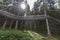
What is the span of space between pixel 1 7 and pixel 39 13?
3.19 m

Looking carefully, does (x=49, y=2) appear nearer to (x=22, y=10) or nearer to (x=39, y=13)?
(x=39, y=13)

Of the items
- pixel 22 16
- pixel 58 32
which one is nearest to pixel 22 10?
pixel 22 16

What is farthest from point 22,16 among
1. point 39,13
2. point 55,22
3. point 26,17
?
point 55,22

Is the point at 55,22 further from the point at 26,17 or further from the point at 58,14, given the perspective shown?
the point at 26,17

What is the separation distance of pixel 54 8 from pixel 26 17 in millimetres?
2795

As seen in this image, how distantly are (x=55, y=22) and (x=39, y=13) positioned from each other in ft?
5.34

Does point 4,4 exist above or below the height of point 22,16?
above

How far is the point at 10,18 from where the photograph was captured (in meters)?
13.0

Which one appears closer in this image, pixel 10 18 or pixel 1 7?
pixel 10 18

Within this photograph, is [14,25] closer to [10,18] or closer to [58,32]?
[10,18]

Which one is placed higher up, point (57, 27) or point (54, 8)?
point (54, 8)

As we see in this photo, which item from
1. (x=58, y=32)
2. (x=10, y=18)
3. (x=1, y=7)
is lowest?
(x=58, y=32)

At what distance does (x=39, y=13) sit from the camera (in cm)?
1416

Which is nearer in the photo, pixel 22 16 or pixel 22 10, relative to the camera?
pixel 22 16
